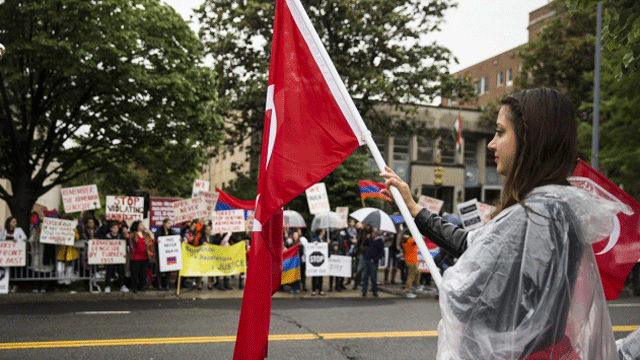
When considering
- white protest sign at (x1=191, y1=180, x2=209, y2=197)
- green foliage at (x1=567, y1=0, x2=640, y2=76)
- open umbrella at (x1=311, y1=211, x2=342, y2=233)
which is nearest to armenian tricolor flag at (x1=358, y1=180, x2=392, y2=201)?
green foliage at (x1=567, y1=0, x2=640, y2=76)

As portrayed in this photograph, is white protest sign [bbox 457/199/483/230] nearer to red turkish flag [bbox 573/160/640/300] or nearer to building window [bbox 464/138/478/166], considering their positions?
red turkish flag [bbox 573/160/640/300]

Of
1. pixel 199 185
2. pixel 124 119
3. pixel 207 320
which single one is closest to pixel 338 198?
pixel 199 185

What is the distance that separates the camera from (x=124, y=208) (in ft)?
52.5

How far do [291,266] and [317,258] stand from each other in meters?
1.17

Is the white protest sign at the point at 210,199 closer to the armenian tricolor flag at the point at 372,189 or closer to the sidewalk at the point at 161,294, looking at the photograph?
the sidewalk at the point at 161,294

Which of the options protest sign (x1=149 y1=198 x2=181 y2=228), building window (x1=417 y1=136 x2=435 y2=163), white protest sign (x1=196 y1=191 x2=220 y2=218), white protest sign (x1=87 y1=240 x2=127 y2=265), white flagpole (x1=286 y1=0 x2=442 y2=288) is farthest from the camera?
building window (x1=417 y1=136 x2=435 y2=163)

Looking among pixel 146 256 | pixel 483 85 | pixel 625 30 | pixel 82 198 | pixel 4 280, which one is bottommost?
pixel 4 280

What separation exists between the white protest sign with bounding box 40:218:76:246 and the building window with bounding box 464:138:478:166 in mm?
33165

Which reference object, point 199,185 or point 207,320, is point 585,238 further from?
point 199,185

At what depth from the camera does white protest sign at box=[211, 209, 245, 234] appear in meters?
16.4

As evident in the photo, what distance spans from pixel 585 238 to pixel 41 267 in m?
14.9

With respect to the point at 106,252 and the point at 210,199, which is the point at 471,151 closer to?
the point at 210,199

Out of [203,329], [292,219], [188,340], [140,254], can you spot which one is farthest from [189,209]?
[188,340]

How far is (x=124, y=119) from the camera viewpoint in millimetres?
19078
